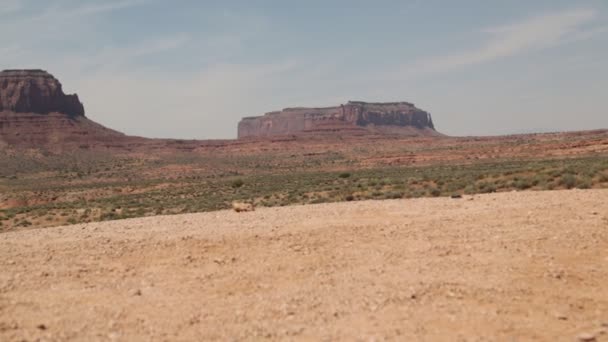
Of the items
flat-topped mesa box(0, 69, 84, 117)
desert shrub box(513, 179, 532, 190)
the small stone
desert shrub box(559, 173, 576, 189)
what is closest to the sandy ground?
the small stone

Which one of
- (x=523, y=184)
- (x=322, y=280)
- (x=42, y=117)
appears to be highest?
(x=42, y=117)

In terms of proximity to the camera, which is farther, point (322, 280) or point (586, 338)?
point (322, 280)

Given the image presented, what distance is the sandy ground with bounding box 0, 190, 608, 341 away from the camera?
6355 mm

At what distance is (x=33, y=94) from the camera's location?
5133 inches

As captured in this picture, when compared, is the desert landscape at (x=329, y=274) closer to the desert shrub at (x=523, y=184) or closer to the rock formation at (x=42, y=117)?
the desert shrub at (x=523, y=184)

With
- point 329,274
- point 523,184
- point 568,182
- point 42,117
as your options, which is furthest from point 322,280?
point 42,117

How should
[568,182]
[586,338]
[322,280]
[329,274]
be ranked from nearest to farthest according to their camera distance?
[586,338] → [322,280] → [329,274] → [568,182]

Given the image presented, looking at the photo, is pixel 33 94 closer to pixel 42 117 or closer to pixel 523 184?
pixel 42 117

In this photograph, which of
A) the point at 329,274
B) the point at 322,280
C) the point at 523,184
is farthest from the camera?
the point at 523,184

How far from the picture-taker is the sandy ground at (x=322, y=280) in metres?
6.36

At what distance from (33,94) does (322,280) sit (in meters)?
140

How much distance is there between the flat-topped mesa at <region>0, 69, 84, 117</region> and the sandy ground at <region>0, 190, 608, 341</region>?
131587 mm

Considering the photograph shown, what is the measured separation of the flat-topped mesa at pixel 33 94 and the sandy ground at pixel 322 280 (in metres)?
132

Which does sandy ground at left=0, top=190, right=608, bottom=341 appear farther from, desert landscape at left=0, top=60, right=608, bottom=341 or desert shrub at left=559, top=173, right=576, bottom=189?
desert shrub at left=559, top=173, right=576, bottom=189
